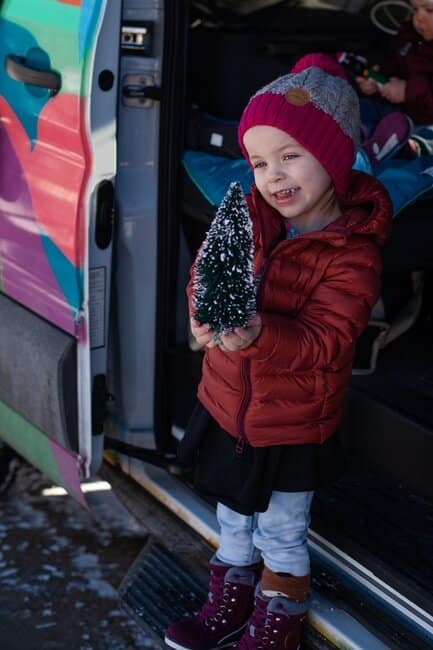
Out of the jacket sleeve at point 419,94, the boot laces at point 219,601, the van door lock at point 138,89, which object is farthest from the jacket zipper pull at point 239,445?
the jacket sleeve at point 419,94

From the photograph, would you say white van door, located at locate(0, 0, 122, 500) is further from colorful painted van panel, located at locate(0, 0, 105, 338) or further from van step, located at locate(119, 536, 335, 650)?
van step, located at locate(119, 536, 335, 650)

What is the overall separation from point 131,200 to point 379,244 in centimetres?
86

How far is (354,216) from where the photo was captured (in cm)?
197

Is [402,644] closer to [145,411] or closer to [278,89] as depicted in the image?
[145,411]

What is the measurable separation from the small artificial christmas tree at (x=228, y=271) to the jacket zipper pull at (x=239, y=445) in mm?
389

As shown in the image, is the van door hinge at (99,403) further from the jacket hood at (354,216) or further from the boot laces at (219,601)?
the jacket hood at (354,216)

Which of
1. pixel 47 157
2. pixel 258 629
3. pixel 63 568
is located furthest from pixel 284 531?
pixel 47 157

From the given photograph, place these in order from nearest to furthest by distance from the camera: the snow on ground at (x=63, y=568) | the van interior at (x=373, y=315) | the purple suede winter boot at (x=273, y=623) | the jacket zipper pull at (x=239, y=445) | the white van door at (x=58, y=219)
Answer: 1. the jacket zipper pull at (x=239, y=445)
2. the purple suede winter boot at (x=273, y=623)
3. the white van door at (x=58, y=219)
4. the van interior at (x=373, y=315)
5. the snow on ground at (x=63, y=568)

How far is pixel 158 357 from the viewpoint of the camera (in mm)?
2805

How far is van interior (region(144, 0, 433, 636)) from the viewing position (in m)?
2.48

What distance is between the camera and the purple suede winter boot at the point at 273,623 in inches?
88.0

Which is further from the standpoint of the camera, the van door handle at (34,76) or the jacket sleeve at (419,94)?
the jacket sleeve at (419,94)

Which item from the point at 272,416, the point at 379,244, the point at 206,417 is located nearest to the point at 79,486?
the point at 206,417

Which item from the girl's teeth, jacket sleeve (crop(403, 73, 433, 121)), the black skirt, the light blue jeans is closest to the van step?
the light blue jeans
